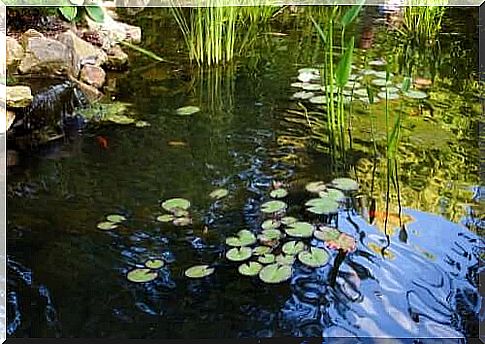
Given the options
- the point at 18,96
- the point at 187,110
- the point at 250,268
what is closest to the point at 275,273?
the point at 250,268

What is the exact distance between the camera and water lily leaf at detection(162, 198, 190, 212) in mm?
1926

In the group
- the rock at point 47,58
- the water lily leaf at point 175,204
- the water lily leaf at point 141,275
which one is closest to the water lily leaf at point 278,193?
the water lily leaf at point 175,204

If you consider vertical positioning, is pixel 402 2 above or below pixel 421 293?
above

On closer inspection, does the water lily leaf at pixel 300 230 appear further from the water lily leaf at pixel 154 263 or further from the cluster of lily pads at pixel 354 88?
the cluster of lily pads at pixel 354 88

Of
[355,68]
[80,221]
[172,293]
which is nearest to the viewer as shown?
[172,293]

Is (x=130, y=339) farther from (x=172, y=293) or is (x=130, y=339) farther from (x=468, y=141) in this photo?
(x=468, y=141)

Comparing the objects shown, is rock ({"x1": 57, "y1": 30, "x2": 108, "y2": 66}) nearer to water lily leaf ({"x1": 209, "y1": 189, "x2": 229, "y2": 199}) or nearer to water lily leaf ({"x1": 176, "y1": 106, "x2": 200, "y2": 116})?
water lily leaf ({"x1": 176, "y1": 106, "x2": 200, "y2": 116})

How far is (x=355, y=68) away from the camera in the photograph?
9.83 ft

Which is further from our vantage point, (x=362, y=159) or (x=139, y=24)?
(x=139, y=24)

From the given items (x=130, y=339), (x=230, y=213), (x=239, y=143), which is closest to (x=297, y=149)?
(x=239, y=143)

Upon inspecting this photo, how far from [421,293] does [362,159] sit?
727 millimetres

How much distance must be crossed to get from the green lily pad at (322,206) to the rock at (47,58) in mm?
1459

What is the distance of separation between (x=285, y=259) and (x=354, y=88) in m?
1.21

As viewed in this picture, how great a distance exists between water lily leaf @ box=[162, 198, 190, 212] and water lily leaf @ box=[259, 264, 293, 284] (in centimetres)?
38
